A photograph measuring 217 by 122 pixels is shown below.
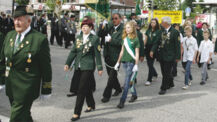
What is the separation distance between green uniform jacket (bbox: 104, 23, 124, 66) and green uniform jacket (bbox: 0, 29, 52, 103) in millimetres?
3013

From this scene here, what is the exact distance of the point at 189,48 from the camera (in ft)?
27.5

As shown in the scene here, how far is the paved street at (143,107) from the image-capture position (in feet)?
17.8

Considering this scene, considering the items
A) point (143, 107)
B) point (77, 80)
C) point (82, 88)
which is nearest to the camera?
point (82, 88)

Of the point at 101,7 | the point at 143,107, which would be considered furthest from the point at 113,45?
the point at 101,7

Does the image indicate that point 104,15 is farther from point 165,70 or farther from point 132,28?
point 132,28

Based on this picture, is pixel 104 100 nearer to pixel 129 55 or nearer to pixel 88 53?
pixel 129 55

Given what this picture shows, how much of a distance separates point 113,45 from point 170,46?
1.73 m

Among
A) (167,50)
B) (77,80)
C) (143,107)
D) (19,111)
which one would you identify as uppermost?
(167,50)

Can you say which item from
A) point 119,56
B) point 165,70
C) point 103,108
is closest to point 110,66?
point 119,56

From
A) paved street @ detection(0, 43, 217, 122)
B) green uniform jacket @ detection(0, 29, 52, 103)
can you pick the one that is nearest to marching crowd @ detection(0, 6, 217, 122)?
green uniform jacket @ detection(0, 29, 52, 103)

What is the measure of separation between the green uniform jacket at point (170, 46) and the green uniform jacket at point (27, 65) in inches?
170

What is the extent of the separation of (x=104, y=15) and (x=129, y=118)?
6584mm

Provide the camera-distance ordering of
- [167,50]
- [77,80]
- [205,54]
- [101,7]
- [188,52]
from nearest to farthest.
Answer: [77,80]
[167,50]
[188,52]
[205,54]
[101,7]

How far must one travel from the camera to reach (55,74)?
30.8 ft
